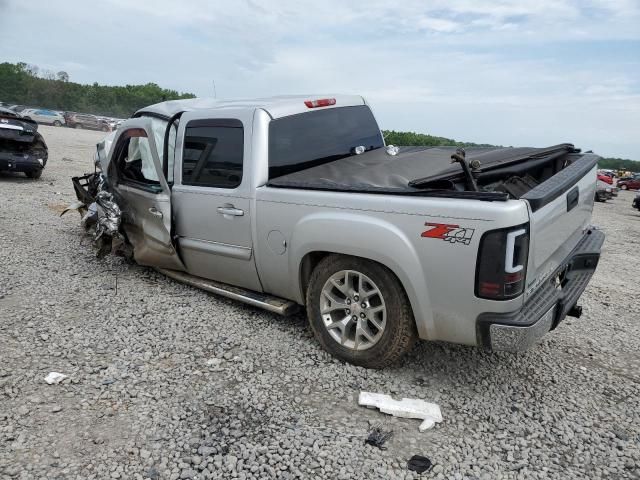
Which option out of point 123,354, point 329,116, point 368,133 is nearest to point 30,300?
point 123,354

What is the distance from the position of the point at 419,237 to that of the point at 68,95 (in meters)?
72.3

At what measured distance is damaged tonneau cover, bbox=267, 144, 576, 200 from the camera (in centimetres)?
320

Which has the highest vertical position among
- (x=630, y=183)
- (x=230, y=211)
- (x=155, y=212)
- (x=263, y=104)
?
(x=263, y=104)

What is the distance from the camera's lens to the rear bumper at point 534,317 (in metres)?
2.85

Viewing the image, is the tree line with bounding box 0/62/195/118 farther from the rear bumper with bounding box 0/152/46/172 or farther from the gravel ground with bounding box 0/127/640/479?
the gravel ground with bounding box 0/127/640/479

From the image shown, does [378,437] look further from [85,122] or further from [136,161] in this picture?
[85,122]

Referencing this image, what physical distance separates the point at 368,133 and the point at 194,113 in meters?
1.76

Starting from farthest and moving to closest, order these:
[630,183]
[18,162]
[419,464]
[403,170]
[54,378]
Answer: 1. [630,183]
2. [18,162]
3. [403,170]
4. [54,378]
5. [419,464]

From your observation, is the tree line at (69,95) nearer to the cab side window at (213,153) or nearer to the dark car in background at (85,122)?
the dark car in background at (85,122)

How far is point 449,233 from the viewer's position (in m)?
2.89

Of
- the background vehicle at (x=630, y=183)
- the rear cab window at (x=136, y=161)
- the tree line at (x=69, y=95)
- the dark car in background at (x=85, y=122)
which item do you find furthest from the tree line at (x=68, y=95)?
the rear cab window at (x=136, y=161)

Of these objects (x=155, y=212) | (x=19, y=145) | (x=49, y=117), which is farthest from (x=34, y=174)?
(x=49, y=117)

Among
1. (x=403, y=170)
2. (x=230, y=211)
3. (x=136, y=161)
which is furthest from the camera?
(x=136, y=161)

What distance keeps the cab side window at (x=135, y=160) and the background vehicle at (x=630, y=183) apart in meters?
39.6
